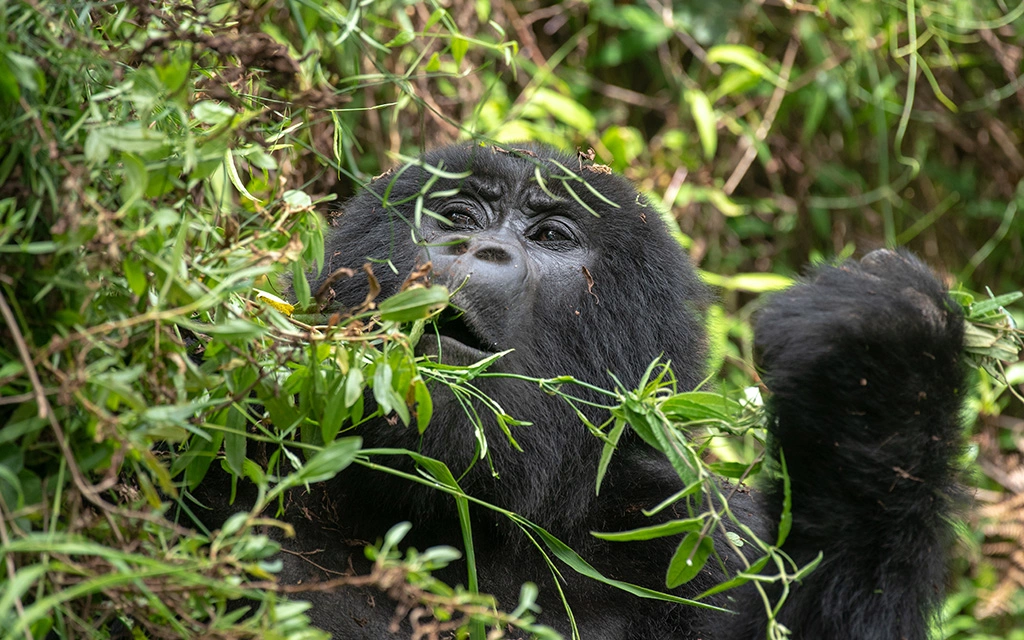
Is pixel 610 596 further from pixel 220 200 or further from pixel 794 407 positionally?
pixel 220 200

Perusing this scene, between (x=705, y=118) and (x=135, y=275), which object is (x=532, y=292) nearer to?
(x=135, y=275)

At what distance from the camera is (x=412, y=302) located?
1.43 metres

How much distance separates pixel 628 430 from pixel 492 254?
1.79 feet

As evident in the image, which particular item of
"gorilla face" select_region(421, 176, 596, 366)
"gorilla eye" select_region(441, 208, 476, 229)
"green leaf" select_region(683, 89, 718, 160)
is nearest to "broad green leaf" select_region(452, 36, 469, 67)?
"gorilla face" select_region(421, 176, 596, 366)

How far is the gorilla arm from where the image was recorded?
6.08ft

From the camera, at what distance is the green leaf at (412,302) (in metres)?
1.43

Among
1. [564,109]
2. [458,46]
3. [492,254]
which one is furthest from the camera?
[564,109]

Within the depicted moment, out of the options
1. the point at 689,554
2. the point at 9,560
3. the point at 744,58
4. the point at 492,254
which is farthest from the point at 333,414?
the point at 744,58

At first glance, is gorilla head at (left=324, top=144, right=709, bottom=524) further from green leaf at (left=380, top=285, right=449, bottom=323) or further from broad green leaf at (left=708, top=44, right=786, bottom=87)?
broad green leaf at (left=708, top=44, right=786, bottom=87)

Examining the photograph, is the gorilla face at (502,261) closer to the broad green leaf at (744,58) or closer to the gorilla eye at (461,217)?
the gorilla eye at (461,217)

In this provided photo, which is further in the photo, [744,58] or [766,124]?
[766,124]

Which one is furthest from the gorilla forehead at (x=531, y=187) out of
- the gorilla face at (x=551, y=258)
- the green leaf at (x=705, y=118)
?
the green leaf at (x=705, y=118)

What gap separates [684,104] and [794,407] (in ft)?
10.0

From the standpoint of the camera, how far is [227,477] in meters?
2.12
